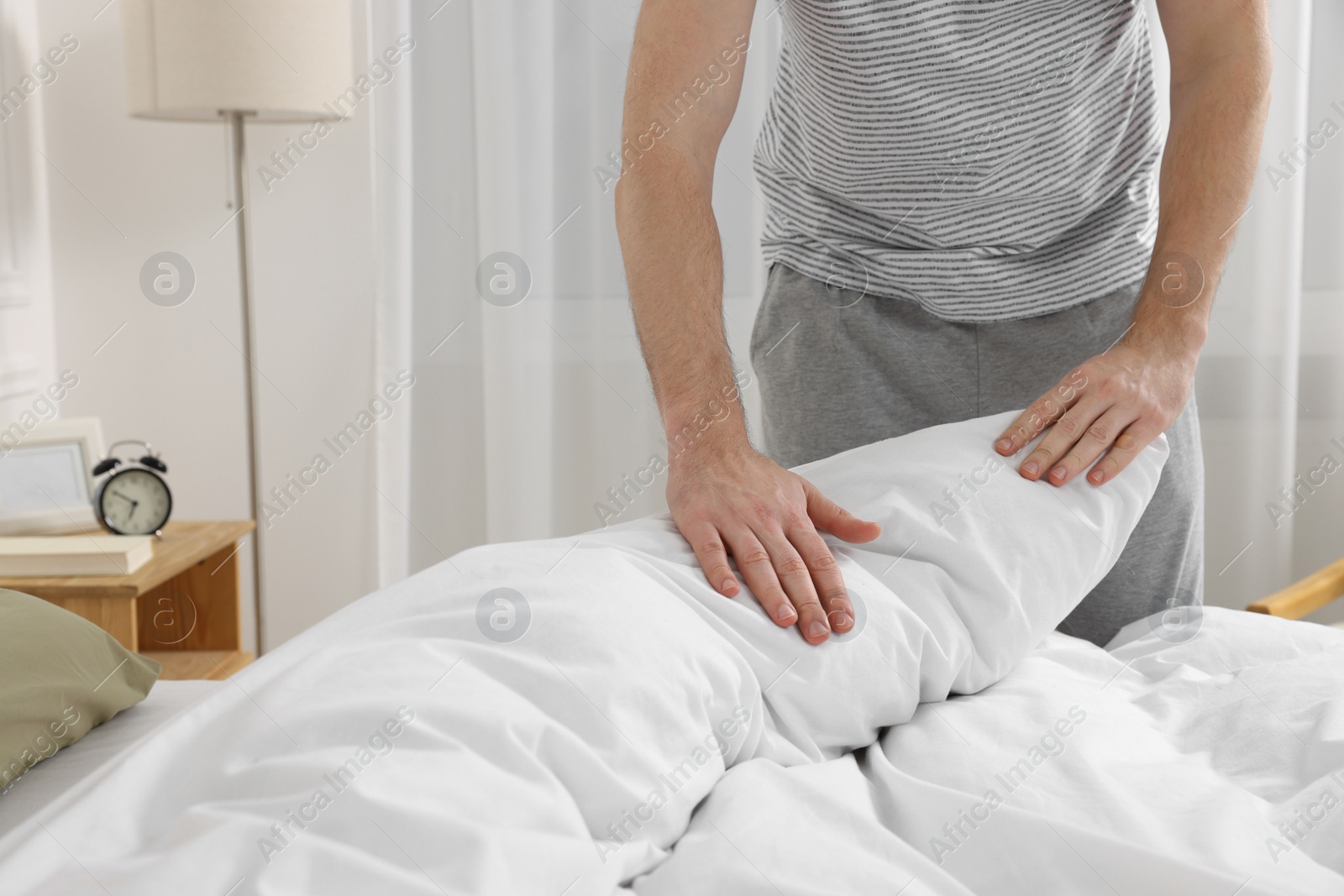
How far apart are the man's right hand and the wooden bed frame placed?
946 millimetres

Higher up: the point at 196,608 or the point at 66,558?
the point at 66,558

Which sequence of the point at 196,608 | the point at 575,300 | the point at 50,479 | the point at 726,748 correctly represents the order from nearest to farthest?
the point at 726,748
the point at 50,479
the point at 196,608
the point at 575,300

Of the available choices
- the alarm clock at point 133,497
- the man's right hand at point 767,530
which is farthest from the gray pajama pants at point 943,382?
the alarm clock at point 133,497

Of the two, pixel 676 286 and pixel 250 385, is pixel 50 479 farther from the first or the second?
pixel 676 286

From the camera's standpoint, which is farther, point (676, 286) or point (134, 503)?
point (134, 503)

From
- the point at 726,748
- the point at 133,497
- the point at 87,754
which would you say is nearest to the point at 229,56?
the point at 133,497

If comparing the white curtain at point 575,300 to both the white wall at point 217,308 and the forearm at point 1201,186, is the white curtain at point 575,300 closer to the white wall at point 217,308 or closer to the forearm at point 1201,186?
the white wall at point 217,308

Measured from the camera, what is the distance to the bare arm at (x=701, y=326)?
69cm

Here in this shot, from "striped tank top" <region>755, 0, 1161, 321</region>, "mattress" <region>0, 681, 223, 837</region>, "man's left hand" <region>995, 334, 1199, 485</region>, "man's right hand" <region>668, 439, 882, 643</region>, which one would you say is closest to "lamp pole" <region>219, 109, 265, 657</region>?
"mattress" <region>0, 681, 223, 837</region>

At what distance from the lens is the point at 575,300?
2.20 metres

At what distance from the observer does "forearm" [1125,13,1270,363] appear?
3.08ft

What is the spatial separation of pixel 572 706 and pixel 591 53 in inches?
73.9

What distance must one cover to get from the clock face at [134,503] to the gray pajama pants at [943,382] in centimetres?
106

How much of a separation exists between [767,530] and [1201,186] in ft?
1.95
